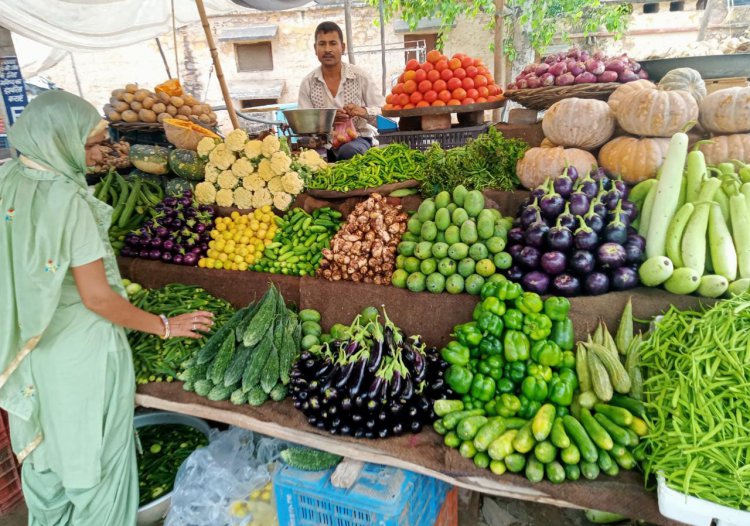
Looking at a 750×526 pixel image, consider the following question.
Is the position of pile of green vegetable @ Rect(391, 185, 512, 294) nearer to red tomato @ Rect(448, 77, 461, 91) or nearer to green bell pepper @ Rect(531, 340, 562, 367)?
green bell pepper @ Rect(531, 340, 562, 367)

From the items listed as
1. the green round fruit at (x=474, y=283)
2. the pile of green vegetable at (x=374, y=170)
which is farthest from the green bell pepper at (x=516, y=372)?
the pile of green vegetable at (x=374, y=170)

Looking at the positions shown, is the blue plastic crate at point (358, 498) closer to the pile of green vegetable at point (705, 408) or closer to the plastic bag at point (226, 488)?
the plastic bag at point (226, 488)

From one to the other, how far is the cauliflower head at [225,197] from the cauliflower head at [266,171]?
0.34 meters

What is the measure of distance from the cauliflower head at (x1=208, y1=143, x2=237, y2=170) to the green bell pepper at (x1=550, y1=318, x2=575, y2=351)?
9.95ft

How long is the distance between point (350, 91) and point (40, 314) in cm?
451

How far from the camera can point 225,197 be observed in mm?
3881

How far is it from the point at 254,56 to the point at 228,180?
14.0 metres

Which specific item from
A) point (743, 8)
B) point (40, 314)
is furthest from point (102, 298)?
point (743, 8)

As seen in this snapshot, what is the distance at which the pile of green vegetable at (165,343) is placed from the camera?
2.81m

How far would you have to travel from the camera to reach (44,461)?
2.32 metres

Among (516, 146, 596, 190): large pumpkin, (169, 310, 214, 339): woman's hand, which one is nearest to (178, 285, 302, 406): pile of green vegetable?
(169, 310, 214, 339): woman's hand

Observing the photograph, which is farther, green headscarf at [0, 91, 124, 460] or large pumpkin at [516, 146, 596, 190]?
large pumpkin at [516, 146, 596, 190]

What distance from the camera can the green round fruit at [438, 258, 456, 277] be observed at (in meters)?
2.60

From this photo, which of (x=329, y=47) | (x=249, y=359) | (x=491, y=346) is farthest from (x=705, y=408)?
(x=329, y=47)
